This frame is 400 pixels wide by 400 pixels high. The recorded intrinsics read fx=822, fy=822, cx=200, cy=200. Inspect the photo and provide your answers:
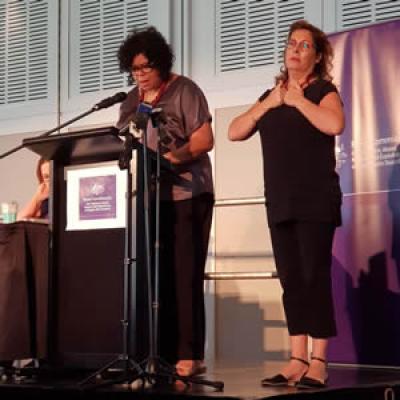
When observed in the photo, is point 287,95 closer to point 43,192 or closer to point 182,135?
point 182,135

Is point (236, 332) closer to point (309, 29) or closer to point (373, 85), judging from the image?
point (373, 85)

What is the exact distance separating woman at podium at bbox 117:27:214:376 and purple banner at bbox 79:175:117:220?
0.21 metres

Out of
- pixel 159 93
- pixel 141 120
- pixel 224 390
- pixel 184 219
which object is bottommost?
pixel 224 390

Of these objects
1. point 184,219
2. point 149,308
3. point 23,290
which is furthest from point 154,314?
point 23,290

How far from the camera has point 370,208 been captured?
407 cm

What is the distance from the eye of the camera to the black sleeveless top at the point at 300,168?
2682 millimetres

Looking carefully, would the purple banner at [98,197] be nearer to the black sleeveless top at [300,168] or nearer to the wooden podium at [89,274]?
the wooden podium at [89,274]

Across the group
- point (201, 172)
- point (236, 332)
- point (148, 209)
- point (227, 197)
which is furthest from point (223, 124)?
point (148, 209)

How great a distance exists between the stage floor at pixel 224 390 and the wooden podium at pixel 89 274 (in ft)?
0.43

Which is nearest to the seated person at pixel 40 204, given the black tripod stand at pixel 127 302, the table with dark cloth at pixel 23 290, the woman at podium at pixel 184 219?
the table with dark cloth at pixel 23 290

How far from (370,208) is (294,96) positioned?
59.2 inches

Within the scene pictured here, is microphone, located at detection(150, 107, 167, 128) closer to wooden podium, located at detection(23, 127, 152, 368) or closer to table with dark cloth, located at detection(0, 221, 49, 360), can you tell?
wooden podium, located at detection(23, 127, 152, 368)

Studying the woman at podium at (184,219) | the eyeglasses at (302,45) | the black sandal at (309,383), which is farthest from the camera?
the woman at podium at (184,219)

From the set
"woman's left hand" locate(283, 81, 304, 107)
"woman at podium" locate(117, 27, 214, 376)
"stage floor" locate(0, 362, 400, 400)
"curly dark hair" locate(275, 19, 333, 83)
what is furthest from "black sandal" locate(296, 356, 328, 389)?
"curly dark hair" locate(275, 19, 333, 83)
